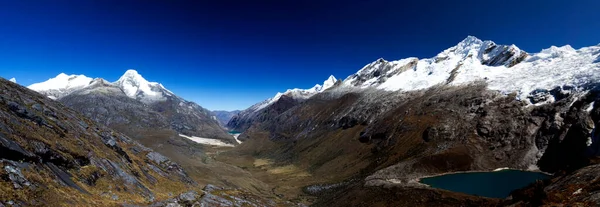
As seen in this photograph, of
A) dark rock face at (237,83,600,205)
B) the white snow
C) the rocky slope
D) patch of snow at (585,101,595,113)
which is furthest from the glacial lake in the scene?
the white snow

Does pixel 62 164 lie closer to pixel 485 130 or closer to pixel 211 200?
pixel 211 200

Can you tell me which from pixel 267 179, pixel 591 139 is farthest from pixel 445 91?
pixel 267 179

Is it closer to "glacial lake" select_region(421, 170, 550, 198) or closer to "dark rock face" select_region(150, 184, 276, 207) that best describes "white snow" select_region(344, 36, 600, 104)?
"glacial lake" select_region(421, 170, 550, 198)

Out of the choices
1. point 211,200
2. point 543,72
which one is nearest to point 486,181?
point 211,200

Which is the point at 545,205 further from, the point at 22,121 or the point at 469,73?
the point at 469,73

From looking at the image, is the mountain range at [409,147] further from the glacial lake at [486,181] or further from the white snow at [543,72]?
the glacial lake at [486,181]

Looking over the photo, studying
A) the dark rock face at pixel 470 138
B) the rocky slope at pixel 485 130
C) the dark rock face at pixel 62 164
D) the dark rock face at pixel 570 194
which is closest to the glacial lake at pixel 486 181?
the dark rock face at pixel 470 138
